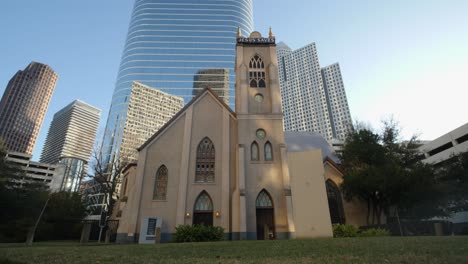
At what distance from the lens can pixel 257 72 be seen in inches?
949

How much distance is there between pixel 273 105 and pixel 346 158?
10024mm

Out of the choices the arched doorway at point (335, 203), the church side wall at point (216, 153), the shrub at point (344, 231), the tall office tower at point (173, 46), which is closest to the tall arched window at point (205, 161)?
the church side wall at point (216, 153)

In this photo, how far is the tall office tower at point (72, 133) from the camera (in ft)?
510

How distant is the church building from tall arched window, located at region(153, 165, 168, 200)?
0.02 m

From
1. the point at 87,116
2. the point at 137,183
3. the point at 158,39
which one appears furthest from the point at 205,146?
the point at 87,116

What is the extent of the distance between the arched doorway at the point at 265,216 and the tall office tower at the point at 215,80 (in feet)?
145

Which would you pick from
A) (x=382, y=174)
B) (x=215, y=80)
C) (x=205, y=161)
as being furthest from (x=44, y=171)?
(x=382, y=174)

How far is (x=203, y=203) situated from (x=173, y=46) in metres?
56.8

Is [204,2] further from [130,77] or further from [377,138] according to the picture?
[377,138]

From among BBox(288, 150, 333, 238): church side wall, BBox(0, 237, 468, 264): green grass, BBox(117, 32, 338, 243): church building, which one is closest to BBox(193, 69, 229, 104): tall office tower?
BBox(117, 32, 338, 243): church building

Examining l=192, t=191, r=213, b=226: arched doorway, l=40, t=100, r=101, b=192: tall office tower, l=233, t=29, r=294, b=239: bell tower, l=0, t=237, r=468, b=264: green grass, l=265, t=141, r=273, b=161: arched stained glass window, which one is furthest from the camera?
l=40, t=100, r=101, b=192: tall office tower

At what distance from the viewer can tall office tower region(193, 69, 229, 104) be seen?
61625mm

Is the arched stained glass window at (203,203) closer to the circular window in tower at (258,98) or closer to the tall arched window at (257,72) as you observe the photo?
the circular window in tower at (258,98)

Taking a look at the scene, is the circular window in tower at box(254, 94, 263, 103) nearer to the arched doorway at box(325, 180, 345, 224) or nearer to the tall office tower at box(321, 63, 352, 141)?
the arched doorway at box(325, 180, 345, 224)
